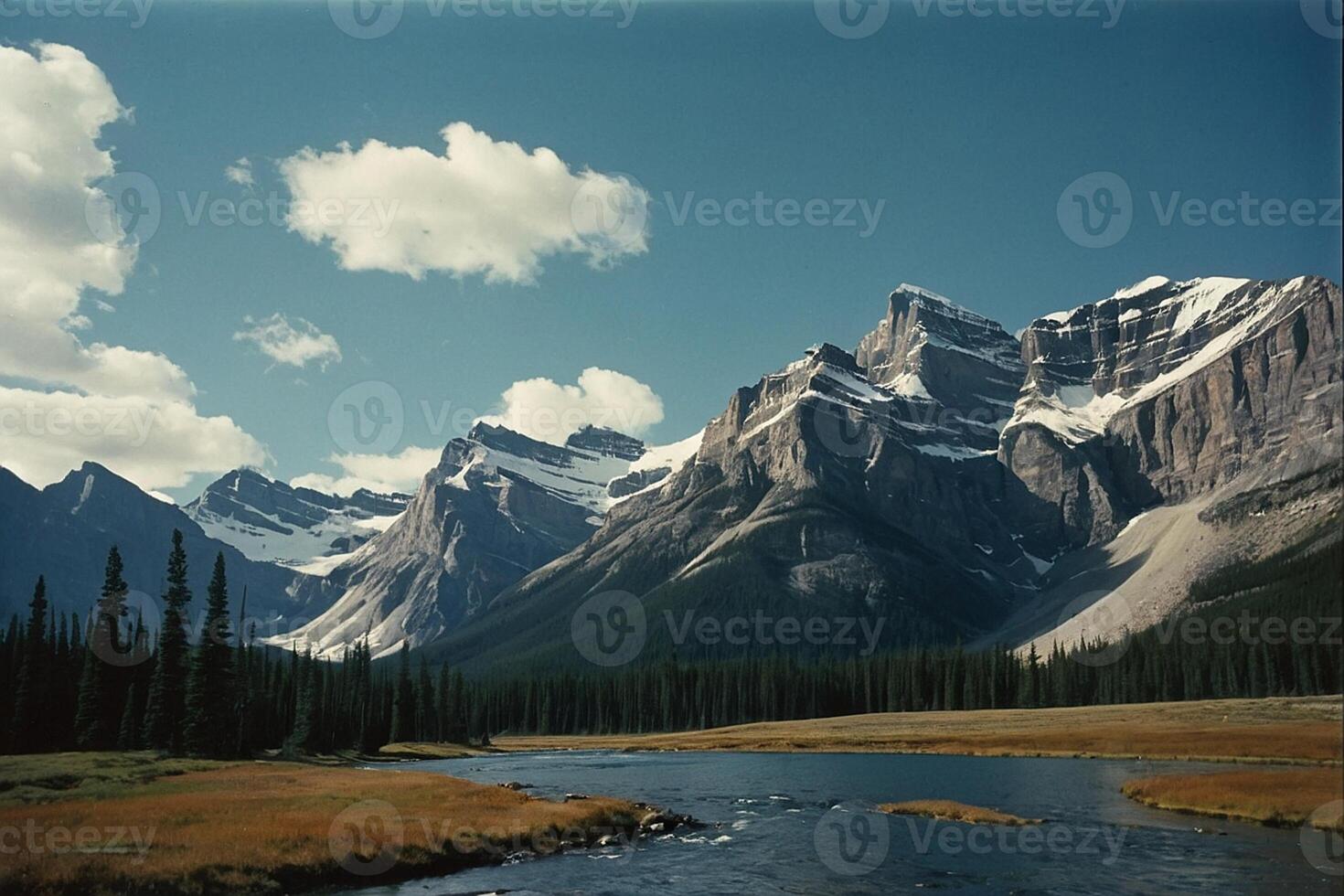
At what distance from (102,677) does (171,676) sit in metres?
9.04

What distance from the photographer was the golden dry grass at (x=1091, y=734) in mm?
92875

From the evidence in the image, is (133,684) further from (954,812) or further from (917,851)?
(917,851)

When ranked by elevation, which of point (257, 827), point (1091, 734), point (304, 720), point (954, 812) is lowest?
point (304, 720)

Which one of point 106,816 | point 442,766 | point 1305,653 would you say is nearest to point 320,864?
point 106,816

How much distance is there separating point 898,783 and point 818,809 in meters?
19.1

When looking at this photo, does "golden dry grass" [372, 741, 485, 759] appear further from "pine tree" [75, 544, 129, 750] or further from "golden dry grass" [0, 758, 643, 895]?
"golden dry grass" [0, 758, 643, 895]

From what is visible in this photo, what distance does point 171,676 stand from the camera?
92.8m

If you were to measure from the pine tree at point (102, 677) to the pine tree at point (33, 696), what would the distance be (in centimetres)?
363

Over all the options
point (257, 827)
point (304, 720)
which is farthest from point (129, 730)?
point (257, 827)

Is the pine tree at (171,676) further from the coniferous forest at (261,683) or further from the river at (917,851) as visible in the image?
the river at (917,851)

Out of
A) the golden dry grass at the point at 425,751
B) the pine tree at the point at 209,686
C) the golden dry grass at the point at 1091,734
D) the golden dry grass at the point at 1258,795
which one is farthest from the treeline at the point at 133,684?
the golden dry grass at the point at 1258,795

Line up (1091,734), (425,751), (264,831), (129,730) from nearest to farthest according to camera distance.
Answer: (264,831) → (129,730) → (1091,734) → (425,751)

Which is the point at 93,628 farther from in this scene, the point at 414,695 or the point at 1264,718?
the point at 1264,718

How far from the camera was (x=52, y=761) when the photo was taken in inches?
2832
